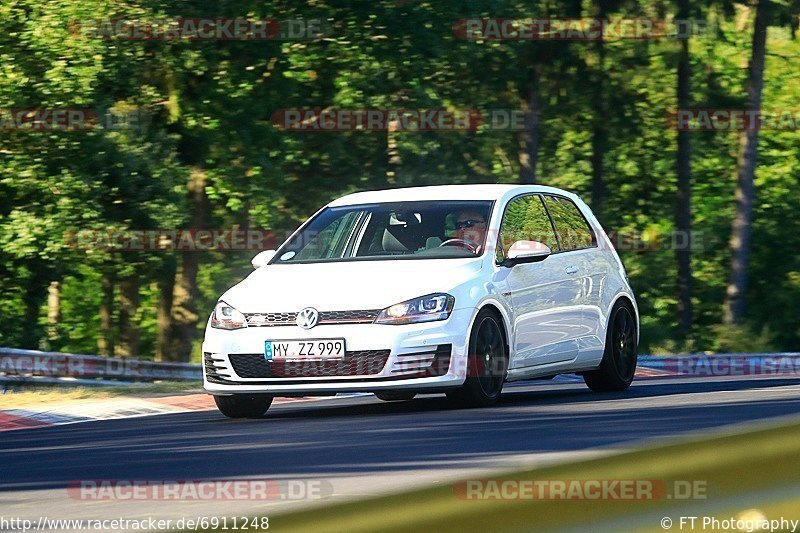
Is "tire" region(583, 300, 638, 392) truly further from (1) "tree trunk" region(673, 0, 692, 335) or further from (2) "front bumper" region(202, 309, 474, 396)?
(1) "tree trunk" region(673, 0, 692, 335)

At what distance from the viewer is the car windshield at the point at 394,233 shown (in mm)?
11594

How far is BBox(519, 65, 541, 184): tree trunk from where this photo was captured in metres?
36.9

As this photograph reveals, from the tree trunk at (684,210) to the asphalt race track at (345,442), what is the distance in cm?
2736

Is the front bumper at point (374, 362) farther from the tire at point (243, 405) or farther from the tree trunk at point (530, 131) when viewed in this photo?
the tree trunk at point (530, 131)

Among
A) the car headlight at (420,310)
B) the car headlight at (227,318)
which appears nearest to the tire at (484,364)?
the car headlight at (420,310)

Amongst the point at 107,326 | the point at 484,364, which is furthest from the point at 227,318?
the point at 107,326

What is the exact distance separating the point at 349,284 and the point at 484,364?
1.05 meters

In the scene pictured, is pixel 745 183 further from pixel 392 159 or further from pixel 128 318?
pixel 128 318

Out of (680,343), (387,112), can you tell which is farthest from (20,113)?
(680,343)

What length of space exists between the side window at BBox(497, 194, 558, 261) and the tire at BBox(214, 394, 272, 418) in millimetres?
2067

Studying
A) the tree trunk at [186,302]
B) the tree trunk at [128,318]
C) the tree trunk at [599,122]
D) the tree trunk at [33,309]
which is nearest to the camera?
the tree trunk at [33,309]

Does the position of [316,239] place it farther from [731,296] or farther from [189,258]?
[731,296]

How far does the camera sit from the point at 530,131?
37656mm

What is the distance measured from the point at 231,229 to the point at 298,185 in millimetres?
1905
